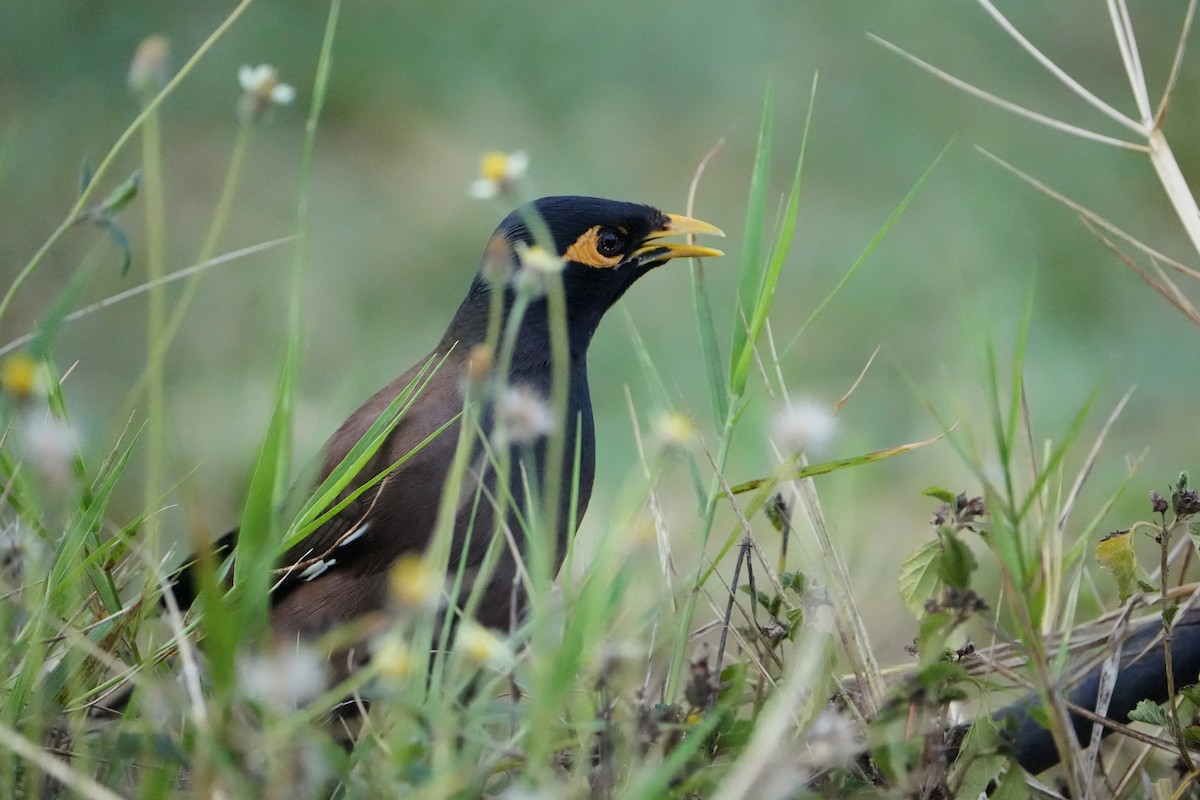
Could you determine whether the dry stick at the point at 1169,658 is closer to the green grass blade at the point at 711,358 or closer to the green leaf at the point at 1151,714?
the green leaf at the point at 1151,714

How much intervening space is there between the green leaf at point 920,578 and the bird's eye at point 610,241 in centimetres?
106

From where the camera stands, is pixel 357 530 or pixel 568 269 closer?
pixel 357 530

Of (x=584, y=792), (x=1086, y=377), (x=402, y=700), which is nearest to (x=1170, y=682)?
(x=584, y=792)

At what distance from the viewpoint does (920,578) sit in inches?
52.0

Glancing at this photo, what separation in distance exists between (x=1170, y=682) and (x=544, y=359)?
1.18 metres

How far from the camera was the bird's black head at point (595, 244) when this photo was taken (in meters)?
2.24

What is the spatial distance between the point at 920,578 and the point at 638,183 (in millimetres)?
3388

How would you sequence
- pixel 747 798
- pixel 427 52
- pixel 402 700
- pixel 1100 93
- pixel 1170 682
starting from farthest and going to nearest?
pixel 427 52 < pixel 1100 93 < pixel 1170 682 < pixel 747 798 < pixel 402 700

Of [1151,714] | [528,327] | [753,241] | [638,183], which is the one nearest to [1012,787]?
[1151,714]

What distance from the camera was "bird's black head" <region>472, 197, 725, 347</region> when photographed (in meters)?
2.24

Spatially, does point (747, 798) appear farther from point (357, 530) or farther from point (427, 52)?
point (427, 52)

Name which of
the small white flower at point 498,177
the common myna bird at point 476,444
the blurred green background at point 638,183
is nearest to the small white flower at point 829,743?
the small white flower at point 498,177

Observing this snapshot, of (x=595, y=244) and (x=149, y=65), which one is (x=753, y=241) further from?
(x=595, y=244)

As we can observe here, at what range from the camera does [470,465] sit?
6.19 ft
